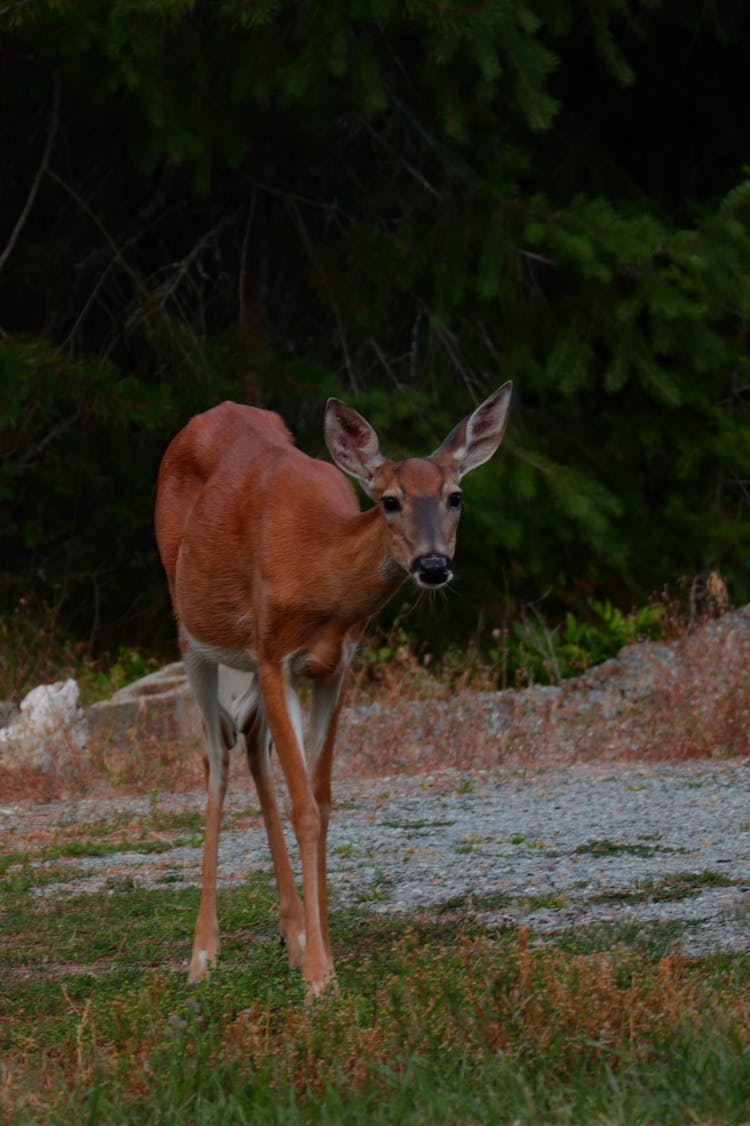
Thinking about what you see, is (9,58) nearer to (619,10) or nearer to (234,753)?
(619,10)

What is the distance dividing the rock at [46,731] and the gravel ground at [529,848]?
2.46 ft

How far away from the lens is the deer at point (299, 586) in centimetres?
566

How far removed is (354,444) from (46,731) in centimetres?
515

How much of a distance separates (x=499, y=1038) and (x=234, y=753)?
6.48 metres

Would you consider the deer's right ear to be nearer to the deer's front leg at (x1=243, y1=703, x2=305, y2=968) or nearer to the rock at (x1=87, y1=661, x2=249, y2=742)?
the deer's front leg at (x1=243, y1=703, x2=305, y2=968)

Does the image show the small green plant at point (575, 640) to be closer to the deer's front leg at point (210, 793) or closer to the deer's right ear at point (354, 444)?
the deer's front leg at point (210, 793)

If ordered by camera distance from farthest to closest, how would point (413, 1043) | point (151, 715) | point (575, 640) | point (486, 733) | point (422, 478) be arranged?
point (575, 640)
point (151, 715)
point (486, 733)
point (422, 478)
point (413, 1043)

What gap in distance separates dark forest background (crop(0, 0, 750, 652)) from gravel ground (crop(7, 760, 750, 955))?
371 cm

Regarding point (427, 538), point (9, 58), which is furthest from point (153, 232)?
point (427, 538)

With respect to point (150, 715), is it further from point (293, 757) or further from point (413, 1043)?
point (413, 1043)

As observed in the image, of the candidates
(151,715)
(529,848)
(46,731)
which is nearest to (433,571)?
(529,848)

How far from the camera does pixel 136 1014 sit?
4.91 m

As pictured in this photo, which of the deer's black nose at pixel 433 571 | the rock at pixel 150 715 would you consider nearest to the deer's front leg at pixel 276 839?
the deer's black nose at pixel 433 571

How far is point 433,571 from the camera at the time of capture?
537 centimetres
